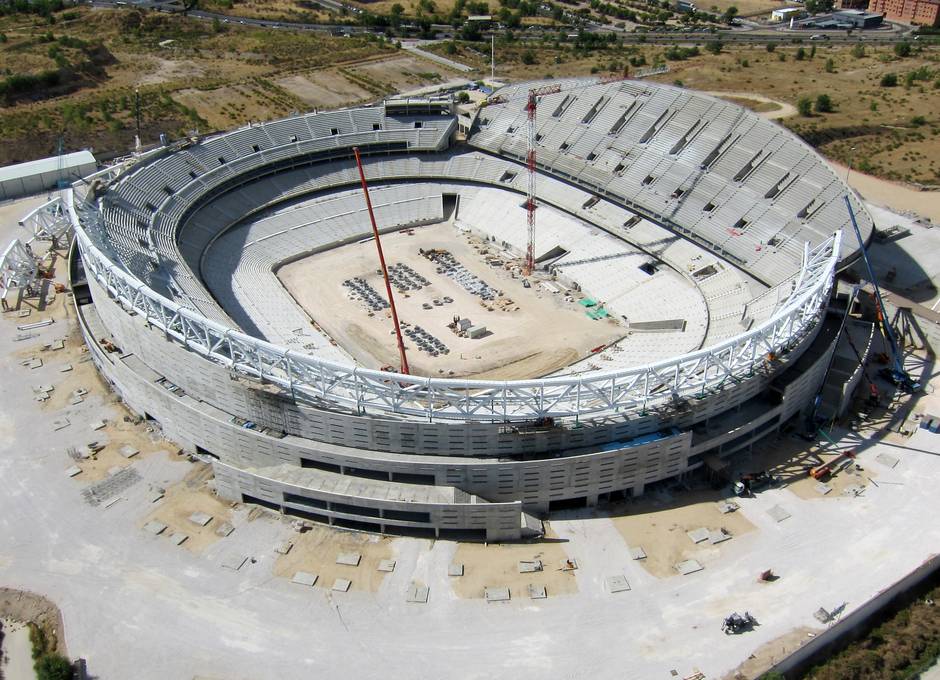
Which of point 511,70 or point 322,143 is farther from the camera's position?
point 511,70

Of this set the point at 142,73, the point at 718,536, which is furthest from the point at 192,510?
the point at 142,73

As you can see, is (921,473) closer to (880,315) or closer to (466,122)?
(880,315)

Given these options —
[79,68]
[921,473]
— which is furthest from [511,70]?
[921,473]

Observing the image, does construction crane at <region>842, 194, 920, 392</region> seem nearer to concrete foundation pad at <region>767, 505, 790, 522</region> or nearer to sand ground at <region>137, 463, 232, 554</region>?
concrete foundation pad at <region>767, 505, 790, 522</region>

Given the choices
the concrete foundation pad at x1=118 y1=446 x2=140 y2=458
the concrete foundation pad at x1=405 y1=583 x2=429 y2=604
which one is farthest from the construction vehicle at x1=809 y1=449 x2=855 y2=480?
the concrete foundation pad at x1=118 y1=446 x2=140 y2=458

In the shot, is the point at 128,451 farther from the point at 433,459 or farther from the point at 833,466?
the point at 833,466

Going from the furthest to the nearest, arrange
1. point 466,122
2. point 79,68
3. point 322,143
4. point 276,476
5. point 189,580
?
point 79,68 < point 466,122 < point 322,143 < point 276,476 < point 189,580

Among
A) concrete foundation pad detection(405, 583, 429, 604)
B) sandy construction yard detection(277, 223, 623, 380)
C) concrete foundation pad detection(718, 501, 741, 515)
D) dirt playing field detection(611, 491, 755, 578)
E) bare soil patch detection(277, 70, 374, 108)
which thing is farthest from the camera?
bare soil patch detection(277, 70, 374, 108)

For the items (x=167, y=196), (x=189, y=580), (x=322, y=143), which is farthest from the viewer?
(x=322, y=143)
